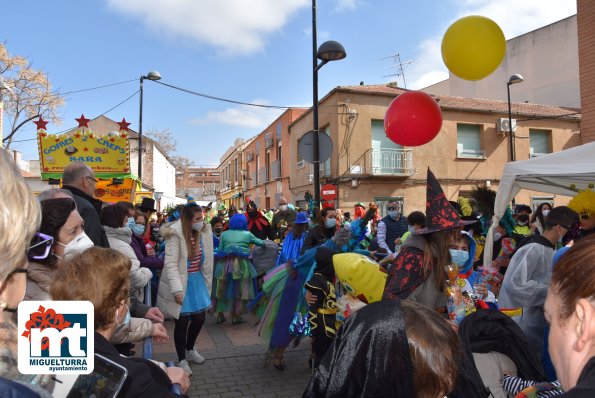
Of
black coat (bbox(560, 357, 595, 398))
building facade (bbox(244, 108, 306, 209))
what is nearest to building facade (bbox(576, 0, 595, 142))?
black coat (bbox(560, 357, 595, 398))

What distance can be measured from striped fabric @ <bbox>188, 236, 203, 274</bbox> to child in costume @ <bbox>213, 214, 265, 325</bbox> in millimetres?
1997

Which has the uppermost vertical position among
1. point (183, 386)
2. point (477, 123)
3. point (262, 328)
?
point (477, 123)

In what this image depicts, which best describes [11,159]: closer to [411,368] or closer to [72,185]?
[411,368]

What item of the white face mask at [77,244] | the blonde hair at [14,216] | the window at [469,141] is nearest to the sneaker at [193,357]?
the white face mask at [77,244]

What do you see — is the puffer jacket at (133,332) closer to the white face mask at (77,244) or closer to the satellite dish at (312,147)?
the white face mask at (77,244)

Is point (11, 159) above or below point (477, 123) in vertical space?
below

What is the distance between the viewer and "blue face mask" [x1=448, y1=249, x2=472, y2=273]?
11.3 ft

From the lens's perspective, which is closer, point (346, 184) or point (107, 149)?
point (107, 149)

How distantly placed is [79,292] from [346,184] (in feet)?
58.4

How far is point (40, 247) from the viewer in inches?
80.6

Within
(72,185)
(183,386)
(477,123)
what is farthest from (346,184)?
(183,386)

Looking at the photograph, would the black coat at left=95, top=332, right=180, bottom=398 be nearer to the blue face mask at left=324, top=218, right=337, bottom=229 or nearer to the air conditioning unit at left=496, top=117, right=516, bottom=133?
the blue face mask at left=324, top=218, right=337, bottom=229

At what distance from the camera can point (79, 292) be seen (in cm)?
177

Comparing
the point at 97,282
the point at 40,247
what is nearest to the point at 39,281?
the point at 40,247
